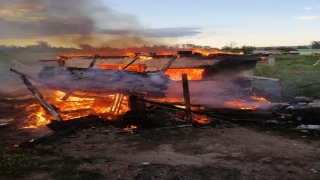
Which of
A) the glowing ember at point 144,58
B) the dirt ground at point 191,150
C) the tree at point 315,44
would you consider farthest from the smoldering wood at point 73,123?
the tree at point 315,44

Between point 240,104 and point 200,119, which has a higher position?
point 240,104

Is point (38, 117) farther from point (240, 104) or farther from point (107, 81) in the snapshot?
point (240, 104)

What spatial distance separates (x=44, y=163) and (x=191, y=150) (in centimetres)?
348

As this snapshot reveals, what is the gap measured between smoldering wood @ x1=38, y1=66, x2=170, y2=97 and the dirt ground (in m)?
2.24

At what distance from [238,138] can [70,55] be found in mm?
9464

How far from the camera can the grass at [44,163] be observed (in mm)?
5310

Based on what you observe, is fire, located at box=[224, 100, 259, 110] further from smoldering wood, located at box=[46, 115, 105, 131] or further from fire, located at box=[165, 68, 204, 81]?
smoldering wood, located at box=[46, 115, 105, 131]

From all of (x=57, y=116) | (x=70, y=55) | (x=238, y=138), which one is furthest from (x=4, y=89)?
(x=238, y=138)

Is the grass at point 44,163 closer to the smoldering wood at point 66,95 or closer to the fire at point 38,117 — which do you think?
the fire at point 38,117

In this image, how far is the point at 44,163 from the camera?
5918 mm

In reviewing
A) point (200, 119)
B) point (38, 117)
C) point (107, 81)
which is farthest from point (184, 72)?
point (38, 117)

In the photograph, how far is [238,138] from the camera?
8.09 metres

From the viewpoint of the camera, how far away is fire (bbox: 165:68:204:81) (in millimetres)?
12688

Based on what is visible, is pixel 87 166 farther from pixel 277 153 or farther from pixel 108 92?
pixel 108 92
